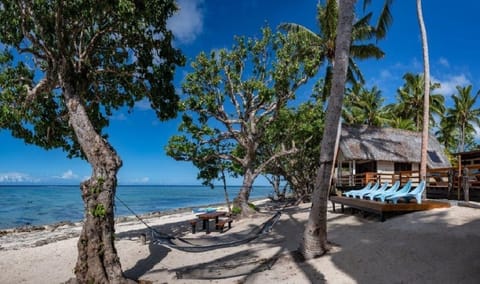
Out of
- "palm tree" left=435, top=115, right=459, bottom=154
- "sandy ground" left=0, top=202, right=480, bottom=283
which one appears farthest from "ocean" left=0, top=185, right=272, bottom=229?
"palm tree" left=435, top=115, right=459, bottom=154

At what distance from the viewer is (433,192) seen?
12.2 metres

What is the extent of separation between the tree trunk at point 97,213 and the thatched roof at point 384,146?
1282 centimetres

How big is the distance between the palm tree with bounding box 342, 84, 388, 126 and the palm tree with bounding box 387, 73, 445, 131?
2098mm

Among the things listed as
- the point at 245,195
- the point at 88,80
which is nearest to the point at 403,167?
the point at 245,195

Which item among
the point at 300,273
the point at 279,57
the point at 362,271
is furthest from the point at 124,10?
the point at 279,57

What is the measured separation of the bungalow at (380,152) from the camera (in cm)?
1658

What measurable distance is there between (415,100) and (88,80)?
27395 millimetres

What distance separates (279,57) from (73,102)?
807 cm

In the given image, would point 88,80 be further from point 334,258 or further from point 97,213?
point 334,258

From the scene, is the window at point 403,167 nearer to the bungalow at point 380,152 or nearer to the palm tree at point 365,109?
the bungalow at point 380,152

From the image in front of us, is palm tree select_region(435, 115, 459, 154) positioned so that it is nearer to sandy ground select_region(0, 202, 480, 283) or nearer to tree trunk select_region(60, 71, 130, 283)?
sandy ground select_region(0, 202, 480, 283)

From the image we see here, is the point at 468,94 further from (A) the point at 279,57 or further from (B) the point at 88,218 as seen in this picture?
(B) the point at 88,218

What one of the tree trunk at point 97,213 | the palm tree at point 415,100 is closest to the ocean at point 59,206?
the tree trunk at point 97,213

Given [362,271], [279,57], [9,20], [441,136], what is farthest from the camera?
[441,136]
